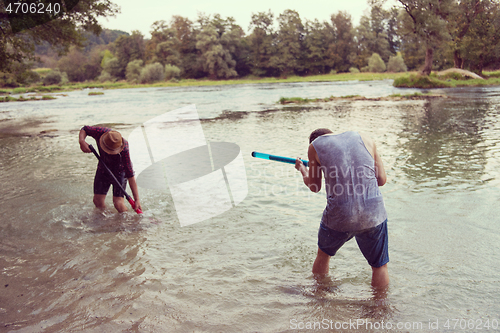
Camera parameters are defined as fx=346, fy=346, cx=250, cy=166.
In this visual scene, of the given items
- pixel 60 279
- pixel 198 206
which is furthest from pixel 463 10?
pixel 60 279

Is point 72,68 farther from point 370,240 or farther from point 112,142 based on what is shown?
point 370,240

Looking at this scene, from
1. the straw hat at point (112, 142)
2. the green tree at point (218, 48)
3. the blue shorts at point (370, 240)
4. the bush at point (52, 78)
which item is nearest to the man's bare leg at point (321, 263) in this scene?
the blue shorts at point (370, 240)

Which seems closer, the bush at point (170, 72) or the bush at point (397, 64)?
the bush at point (397, 64)

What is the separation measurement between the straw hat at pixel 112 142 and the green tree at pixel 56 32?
11.4m

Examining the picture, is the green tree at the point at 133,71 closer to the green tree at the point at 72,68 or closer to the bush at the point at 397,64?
the green tree at the point at 72,68

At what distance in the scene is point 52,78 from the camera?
81.5m

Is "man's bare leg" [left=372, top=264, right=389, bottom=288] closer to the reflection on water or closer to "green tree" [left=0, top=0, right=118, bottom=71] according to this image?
the reflection on water

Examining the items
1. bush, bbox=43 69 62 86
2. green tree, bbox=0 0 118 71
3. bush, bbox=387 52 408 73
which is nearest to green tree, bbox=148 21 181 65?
bush, bbox=43 69 62 86

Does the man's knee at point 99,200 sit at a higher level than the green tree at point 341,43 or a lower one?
lower

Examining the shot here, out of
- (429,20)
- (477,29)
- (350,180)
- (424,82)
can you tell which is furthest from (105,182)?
(477,29)

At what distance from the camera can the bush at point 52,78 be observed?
80.9m

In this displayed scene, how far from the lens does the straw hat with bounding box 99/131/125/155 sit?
5023mm

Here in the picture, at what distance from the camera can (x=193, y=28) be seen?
327ft

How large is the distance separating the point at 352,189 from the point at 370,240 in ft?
1.66
